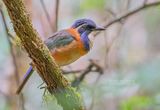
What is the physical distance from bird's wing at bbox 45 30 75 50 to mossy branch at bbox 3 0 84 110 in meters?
0.78

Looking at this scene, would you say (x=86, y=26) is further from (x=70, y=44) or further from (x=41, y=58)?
(x=41, y=58)

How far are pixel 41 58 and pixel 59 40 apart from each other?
98 centimetres

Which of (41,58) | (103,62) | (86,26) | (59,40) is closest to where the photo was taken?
(41,58)

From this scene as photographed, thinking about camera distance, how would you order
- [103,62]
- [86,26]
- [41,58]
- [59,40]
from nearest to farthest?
[41,58], [59,40], [86,26], [103,62]

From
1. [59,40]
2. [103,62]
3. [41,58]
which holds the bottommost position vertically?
[103,62]

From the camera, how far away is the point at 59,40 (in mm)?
3215

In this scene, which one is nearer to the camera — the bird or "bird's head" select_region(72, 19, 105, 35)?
the bird

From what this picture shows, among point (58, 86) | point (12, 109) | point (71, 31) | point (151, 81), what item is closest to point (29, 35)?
point (58, 86)

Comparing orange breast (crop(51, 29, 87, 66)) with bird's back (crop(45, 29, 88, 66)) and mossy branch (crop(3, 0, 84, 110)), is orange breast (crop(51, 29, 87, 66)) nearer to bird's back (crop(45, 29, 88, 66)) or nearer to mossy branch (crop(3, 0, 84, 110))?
bird's back (crop(45, 29, 88, 66))

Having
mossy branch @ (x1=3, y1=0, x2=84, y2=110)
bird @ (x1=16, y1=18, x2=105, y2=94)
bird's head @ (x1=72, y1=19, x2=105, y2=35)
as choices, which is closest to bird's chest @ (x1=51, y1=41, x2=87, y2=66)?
bird @ (x1=16, y1=18, x2=105, y2=94)

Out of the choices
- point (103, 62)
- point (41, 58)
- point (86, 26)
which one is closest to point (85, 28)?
point (86, 26)

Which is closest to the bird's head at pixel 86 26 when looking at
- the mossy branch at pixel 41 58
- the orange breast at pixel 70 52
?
the orange breast at pixel 70 52

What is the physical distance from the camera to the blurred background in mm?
3209

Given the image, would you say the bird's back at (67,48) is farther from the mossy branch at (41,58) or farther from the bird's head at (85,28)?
the mossy branch at (41,58)
